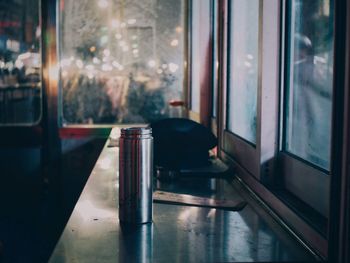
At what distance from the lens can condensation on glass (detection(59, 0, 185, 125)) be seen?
4.19m

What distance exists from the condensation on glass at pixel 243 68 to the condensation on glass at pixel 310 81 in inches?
16.1

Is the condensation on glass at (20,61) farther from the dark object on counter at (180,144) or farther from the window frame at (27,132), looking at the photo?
the dark object on counter at (180,144)

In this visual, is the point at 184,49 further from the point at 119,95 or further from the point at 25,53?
the point at 25,53

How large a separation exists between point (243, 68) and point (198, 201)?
0.97 m

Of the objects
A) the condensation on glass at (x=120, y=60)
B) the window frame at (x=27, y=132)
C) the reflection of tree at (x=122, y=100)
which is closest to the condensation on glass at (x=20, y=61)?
the window frame at (x=27, y=132)

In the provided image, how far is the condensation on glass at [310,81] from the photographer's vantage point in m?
1.40

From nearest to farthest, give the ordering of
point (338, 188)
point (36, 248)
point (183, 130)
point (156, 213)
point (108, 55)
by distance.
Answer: point (338, 188), point (156, 213), point (183, 130), point (36, 248), point (108, 55)

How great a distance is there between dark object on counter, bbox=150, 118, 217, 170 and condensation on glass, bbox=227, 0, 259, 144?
0.20 metres

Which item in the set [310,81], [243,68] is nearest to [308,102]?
[310,81]

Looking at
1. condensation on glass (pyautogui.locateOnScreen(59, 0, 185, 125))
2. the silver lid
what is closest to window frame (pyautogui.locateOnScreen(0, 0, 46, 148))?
condensation on glass (pyautogui.locateOnScreen(59, 0, 185, 125))

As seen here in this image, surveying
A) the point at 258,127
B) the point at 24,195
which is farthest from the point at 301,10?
the point at 24,195

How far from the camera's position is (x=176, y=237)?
1318 millimetres

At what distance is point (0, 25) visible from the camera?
4.31 meters

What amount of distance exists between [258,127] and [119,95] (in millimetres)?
2565
